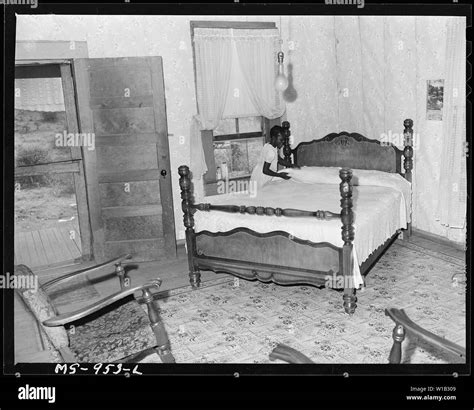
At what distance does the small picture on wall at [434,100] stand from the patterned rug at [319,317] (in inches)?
72.9

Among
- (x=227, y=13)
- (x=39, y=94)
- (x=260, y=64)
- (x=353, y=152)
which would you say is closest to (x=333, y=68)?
(x=260, y=64)

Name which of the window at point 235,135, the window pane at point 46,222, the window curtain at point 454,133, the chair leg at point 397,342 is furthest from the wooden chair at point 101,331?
the window curtain at point 454,133

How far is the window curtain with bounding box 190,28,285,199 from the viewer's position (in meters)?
6.84

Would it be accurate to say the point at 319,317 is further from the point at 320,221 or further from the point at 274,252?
the point at 320,221

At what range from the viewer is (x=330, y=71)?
795 cm

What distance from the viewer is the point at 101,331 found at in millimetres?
3568

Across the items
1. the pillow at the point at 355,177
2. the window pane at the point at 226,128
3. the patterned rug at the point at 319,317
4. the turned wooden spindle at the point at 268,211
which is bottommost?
the patterned rug at the point at 319,317

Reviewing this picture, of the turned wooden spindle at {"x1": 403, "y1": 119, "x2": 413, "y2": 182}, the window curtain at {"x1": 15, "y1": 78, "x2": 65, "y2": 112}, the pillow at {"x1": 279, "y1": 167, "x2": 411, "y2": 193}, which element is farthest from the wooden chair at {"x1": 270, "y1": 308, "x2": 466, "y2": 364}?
the window curtain at {"x1": 15, "y1": 78, "x2": 65, "y2": 112}

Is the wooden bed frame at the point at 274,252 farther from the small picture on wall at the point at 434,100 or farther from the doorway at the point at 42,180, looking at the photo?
the doorway at the point at 42,180

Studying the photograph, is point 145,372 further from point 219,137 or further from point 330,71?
point 330,71

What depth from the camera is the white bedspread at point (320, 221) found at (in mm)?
4801

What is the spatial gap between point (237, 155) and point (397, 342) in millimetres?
4934

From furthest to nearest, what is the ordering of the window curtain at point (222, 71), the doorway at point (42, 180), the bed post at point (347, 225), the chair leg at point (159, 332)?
the doorway at point (42, 180) < the window curtain at point (222, 71) < the bed post at point (347, 225) < the chair leg at point (159, 332)

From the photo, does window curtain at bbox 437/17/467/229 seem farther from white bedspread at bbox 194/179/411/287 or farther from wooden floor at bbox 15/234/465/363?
white bedspread at bbox 194/179/411/287
